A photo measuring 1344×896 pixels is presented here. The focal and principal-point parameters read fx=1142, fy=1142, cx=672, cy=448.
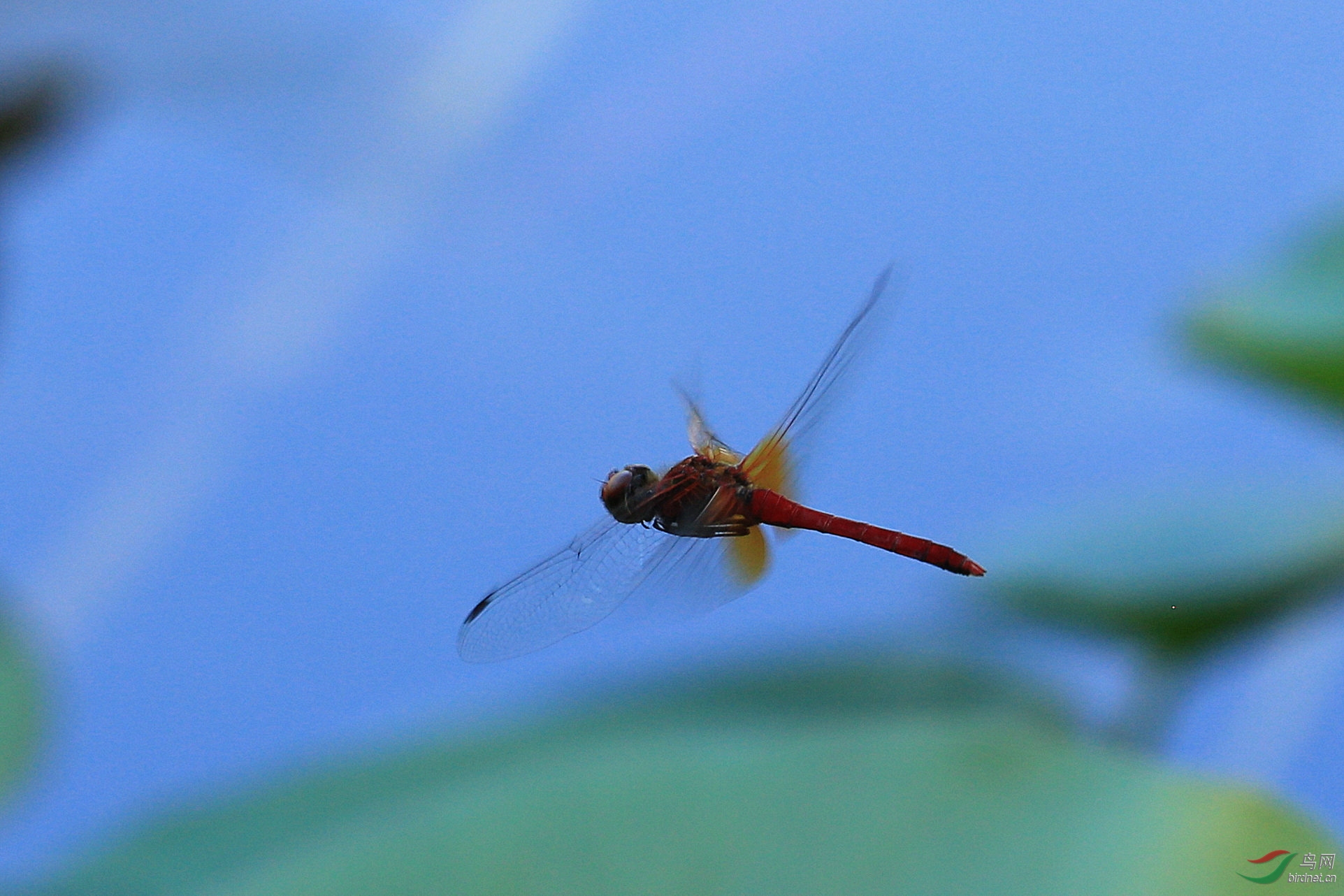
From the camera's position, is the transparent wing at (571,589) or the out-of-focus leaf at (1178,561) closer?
the transparent wing at (571,589)

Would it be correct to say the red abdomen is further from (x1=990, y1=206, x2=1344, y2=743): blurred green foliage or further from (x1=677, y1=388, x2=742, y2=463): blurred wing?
(x1=990, y1=206, x2=1344, y2=743): blurred green foliage

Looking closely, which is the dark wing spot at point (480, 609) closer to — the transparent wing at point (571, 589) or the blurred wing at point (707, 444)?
the transparent wing at point (571, 589)

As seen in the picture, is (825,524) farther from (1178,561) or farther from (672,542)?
(1178,561)

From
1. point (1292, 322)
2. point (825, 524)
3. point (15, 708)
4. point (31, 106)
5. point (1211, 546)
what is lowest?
point (1211, 546)
